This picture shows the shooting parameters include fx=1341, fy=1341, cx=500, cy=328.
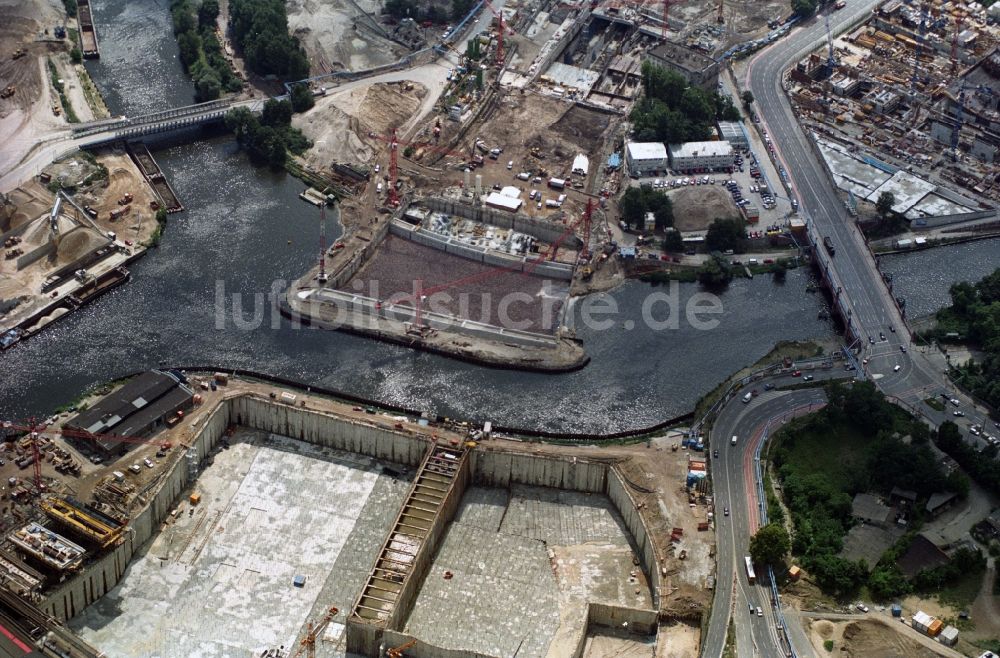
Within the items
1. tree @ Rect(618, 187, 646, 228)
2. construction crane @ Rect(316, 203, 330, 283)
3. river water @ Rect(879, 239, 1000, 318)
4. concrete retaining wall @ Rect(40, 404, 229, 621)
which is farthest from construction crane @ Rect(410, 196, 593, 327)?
river water @ Rect(879, 239, 1000, 318)

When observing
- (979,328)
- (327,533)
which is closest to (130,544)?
(327,533)

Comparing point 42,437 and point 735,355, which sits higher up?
point 735,355

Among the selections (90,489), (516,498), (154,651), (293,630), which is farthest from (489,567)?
(90,489)

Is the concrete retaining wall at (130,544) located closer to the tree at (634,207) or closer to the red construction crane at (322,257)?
the red construction crane at (322,257)

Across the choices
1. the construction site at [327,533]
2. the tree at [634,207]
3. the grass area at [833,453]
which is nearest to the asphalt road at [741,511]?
the construction site at [327,533]

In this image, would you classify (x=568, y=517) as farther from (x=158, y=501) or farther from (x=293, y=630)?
(x=158, y=501)

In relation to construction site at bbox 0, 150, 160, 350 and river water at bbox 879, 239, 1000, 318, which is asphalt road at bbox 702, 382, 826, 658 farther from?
construction site at bbox 0, 150, 160, 350
